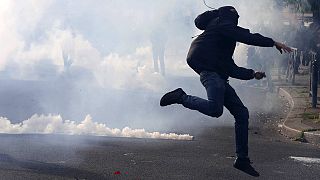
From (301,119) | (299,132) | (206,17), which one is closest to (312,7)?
(301,119)

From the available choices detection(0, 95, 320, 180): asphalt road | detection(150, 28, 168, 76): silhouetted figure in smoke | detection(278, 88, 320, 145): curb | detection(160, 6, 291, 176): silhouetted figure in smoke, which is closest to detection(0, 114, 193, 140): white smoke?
detection(0, 95, 320, 180): asphalt road

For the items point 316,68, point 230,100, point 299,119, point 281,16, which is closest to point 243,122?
point 230,100

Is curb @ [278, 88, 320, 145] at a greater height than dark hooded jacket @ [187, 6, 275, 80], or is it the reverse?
dark hooded jacket @ [187, 6, 275, 80]

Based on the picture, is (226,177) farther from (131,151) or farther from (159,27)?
(159,27)

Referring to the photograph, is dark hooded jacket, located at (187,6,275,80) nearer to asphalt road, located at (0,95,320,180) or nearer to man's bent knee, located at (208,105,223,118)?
man's bent knee, located at (208,105,223,118)

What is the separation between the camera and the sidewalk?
11211mm

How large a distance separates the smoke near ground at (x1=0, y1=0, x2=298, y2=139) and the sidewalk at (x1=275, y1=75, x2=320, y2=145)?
2.06 meters

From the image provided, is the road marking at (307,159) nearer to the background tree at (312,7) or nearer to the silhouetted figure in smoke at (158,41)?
the background tree at (312,7)

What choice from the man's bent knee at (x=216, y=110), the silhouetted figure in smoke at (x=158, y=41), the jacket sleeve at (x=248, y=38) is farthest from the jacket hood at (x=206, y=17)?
the silhouetted figure in smoke at (x=158, y=41)

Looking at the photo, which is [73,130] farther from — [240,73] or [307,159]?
[240,73]

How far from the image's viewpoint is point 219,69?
6844 millimetres

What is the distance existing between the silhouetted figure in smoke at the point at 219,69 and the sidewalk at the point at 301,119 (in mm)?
4267

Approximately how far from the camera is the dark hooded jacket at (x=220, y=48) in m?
6.75

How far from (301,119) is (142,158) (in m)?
5.51
